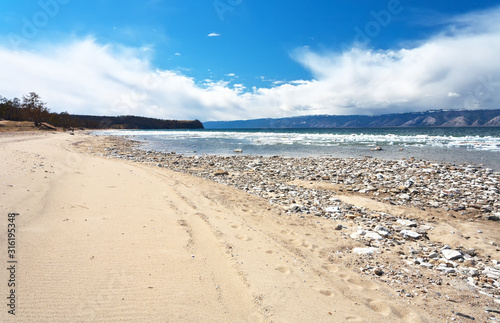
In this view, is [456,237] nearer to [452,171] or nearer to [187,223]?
[187,223]

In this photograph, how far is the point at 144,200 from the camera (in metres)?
6.18

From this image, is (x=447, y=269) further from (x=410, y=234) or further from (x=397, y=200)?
(x=397, y=200)

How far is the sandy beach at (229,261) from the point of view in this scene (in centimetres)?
260

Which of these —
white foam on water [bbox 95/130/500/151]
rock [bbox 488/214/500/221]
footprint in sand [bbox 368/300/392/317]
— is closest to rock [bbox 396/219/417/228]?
rock [bbox 488/214/500/221]

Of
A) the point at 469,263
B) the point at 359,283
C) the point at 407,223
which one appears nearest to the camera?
the point at 359,283

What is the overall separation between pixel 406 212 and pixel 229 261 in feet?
19.2

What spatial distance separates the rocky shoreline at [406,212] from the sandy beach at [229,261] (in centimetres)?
4

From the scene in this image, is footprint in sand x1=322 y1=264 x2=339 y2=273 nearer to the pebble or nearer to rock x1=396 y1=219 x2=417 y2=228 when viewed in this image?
the pebble

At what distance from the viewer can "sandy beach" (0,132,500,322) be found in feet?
8.53

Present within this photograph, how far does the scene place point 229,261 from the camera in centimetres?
362

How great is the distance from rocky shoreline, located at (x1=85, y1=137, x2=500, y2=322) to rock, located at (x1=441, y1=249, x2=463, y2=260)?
15 mm

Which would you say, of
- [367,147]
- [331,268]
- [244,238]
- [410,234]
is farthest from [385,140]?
[244,238]

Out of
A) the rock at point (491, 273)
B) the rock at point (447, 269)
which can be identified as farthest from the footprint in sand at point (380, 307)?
the rock at point (491, 273)

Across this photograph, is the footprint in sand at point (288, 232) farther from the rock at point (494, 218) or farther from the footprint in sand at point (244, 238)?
the rock at point (494, 218)
